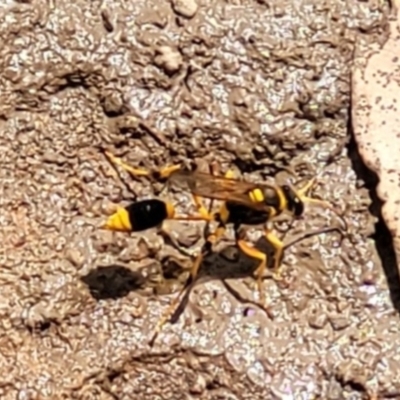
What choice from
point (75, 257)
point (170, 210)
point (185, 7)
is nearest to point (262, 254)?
point (170, 210)

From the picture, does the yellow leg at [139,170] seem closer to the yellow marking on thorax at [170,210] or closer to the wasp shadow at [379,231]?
the yellow marking on thorax at [170,210]

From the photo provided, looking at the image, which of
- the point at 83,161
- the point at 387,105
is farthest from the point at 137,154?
the point at 387,105

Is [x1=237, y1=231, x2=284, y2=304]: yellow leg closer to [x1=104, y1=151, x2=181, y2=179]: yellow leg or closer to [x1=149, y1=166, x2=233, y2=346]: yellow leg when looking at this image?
[x1=149, y1=166, x2=233, y2=346]: yellow leg

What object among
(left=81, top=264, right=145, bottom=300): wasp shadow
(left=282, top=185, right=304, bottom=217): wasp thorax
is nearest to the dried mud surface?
(left=81, top=264, right=145, bottom=300): wasp shadow

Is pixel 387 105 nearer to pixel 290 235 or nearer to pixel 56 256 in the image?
pixel 290 235

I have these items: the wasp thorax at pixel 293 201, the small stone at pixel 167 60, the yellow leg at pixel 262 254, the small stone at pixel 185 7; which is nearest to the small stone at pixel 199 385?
the yellow leg at pixel 262 254

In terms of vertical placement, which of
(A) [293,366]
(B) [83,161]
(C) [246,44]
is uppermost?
(C) [246,44]
